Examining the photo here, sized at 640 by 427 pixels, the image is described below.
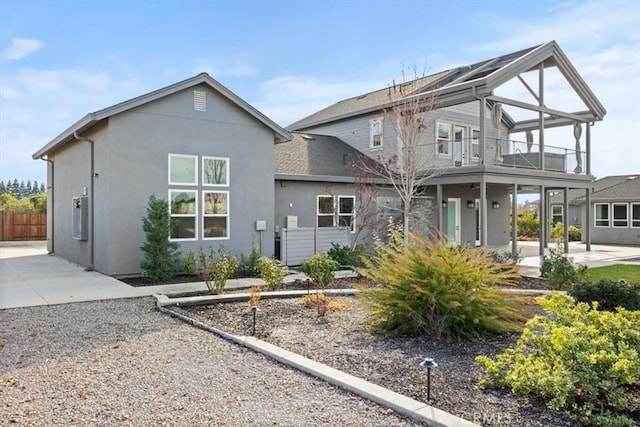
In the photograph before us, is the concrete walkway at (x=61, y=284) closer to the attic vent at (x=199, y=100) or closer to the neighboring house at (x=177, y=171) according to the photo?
the neighboring house at (x=177, y=171)

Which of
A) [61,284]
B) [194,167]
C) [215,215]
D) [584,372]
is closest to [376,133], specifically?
[215,215]

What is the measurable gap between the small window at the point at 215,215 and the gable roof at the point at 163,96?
239cm

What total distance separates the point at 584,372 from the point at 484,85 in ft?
42.4

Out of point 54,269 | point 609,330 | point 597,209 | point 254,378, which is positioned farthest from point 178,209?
point 597,209

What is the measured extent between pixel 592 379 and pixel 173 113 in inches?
432

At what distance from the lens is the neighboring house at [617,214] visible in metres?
24.1

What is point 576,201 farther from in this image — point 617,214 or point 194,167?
point 194,167

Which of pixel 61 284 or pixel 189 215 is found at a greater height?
pixel 189 215

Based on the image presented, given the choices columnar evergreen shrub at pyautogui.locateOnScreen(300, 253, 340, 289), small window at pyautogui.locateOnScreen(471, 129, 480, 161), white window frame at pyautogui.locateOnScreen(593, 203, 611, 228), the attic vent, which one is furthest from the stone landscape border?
white window frame at pyautogui.locateOnScreen(593, 203, 611, 228)

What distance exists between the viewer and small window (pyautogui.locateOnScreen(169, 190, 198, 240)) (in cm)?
1211

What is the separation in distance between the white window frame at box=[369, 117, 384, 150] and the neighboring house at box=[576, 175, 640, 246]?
12075 mm

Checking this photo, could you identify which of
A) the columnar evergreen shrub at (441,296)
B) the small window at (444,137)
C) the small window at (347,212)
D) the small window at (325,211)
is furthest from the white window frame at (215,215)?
the small window at (444,137)

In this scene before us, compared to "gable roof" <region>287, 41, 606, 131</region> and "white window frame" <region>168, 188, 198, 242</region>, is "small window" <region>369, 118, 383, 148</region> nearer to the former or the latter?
"gable roof" <region>287, 41, 606, 131</region>

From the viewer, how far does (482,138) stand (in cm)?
1541
